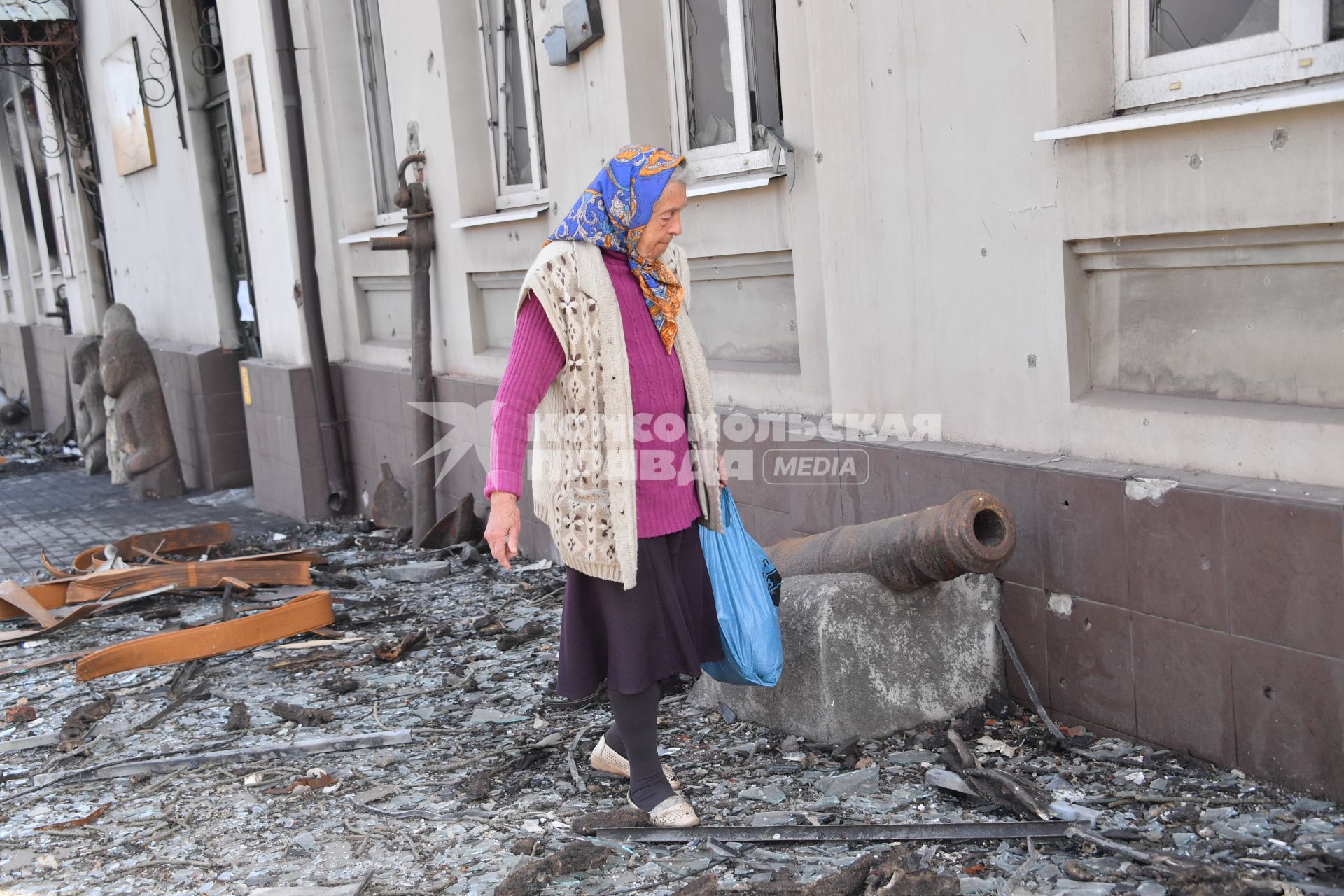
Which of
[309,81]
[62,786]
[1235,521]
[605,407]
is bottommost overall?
[62,786]

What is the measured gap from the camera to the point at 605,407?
3.40 m

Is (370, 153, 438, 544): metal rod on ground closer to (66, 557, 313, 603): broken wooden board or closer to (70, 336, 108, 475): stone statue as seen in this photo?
(66, 557, 313, 603): broken wooden board

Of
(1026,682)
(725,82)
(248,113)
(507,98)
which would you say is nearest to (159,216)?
(248,113)

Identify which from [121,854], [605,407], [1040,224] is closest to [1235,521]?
[1040,224]

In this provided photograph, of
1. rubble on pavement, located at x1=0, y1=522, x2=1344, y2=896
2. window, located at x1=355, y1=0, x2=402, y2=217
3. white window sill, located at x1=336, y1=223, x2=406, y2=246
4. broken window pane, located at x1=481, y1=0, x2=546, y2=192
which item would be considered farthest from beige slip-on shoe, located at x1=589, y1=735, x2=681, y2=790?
window, located at x1=355, y1=0, x2=402, y2=217

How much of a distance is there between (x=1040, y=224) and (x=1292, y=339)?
2.73ft

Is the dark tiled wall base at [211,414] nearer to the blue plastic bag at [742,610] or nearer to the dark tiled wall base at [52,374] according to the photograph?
the dark tiled wall base at [52,374]

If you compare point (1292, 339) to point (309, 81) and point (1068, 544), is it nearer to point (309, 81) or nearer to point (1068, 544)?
point (1068, 544)

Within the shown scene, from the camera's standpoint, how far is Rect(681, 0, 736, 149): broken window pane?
5555 millimetres

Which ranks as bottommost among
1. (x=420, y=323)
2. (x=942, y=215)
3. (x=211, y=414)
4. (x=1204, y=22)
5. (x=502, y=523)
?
(x=211, y=414)

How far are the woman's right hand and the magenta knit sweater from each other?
0.08 feet

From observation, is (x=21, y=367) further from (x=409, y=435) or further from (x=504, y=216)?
(x=504, y=216)

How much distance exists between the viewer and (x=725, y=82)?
18.3ft

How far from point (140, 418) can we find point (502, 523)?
350 inches
